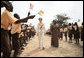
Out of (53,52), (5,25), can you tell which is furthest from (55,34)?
(5,25)

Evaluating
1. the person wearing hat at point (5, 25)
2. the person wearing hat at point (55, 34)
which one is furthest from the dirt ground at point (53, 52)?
the person wearing hat at point (5, 25)

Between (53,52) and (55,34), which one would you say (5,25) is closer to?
(53,52)

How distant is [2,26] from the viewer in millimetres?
3670

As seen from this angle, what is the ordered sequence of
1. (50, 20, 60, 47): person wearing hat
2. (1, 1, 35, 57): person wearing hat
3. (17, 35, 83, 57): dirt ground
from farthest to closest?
(50, 20, 60, 47): person wearing hat, (17, 35, 83, 57): dirt ground, (1, 1, 35, 57): person wearing hat

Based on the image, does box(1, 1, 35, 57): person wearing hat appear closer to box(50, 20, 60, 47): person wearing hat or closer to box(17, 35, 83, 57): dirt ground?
box(17, 35, 83, 57): dirt ground

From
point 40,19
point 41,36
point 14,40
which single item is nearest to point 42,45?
point 41,36

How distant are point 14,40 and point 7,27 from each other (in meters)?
2.32

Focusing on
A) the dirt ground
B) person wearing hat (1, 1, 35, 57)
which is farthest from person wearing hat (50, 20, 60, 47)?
person wearing hat (1, 1, 35, 57)

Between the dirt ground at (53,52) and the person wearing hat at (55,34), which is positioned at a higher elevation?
the person wearing hat at (55,34)

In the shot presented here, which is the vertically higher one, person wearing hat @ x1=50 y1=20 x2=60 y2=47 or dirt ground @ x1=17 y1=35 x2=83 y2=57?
person wearing hat @ x1=50 y1=20 x2=60 y2=47

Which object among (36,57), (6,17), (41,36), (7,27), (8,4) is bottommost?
(36,57)

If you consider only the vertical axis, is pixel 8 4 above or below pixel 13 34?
above

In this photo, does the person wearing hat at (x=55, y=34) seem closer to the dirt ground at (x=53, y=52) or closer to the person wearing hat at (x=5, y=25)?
the dirt ground at (x=53, y=52)

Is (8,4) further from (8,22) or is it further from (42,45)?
(42,45)
